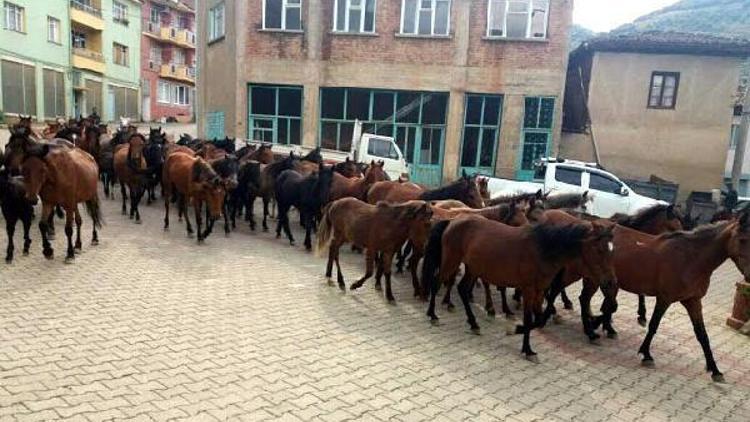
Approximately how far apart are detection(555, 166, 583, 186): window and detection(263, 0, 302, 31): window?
12.7 metres

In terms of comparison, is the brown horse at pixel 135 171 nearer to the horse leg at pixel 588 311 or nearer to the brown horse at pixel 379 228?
the brown horse at pixel 379 228

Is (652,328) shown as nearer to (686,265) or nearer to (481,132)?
(686,265)

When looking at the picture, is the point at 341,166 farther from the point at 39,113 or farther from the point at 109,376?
the point at 39,113

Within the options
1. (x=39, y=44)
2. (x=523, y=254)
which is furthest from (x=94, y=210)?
(x=39, y=44)

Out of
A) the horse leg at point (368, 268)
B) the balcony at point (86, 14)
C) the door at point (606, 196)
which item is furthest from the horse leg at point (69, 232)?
the balcony at point (86, 14)

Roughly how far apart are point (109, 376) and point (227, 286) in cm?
287

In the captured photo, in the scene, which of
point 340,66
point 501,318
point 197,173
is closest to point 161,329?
point 501,318

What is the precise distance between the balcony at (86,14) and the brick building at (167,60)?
8.55 m

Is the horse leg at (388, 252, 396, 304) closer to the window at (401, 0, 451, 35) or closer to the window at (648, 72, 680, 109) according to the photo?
the window at (401, 0, 451, 35)

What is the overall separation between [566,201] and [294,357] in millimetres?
6221

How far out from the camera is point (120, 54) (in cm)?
4256

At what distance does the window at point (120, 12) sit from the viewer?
1612 inches

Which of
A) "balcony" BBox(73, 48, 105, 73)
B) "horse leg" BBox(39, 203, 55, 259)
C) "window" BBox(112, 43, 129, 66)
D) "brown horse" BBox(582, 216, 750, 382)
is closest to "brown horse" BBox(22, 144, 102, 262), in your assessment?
"horse leg" BBox(39, 203, 55, 259)

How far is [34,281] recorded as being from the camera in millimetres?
6582
